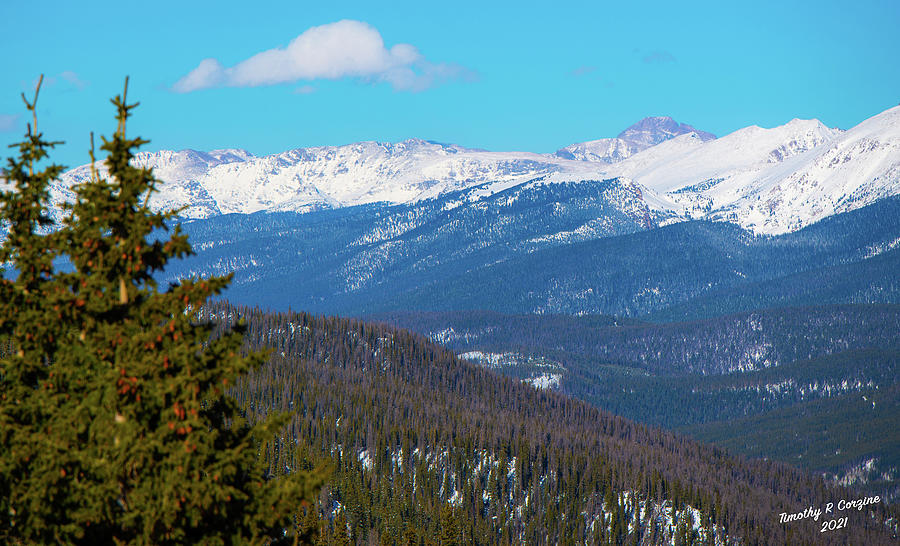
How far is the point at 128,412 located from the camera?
2445 cm

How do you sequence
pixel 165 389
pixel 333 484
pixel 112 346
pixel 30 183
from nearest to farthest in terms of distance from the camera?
1. pixel 165 389
2. pixel 112 346
3. pixel 30 183
4. pixel 333 484

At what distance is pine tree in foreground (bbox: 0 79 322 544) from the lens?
24141mm

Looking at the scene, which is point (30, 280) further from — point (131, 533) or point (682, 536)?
point (682, 536)

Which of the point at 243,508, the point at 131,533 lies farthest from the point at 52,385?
the point at 243,508

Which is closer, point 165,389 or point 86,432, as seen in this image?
point 165,389

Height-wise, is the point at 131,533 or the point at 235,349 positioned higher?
the point at 235,349

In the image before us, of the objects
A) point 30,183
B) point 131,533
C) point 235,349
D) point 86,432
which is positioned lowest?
point 131,533

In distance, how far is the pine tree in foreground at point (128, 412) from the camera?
24.1 metres

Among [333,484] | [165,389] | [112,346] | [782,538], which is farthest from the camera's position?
[782,538]

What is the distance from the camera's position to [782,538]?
196 metres

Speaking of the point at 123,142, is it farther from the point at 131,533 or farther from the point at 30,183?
the point at 131,533

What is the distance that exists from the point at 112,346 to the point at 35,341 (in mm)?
3884

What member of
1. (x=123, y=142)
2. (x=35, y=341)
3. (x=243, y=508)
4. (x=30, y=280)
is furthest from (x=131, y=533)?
(x=123, y=142)

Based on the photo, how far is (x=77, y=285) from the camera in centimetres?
2627
